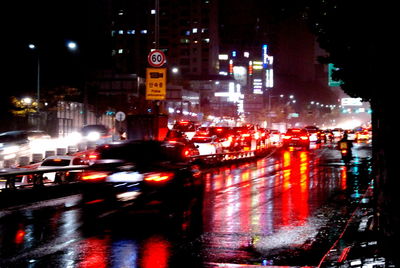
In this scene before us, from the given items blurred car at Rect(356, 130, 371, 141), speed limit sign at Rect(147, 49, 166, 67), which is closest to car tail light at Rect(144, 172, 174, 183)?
speed limit sign at Rect(147, 49, 166, 67)

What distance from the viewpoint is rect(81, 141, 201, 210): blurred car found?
13.6 meters

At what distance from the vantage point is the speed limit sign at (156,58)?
24.9 metres

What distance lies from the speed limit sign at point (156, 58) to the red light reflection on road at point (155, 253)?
15024mm

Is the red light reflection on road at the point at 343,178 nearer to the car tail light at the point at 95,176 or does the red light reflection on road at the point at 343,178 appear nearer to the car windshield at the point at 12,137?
the car tail light at the point at 95,176

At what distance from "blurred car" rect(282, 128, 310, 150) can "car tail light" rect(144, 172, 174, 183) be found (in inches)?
1549

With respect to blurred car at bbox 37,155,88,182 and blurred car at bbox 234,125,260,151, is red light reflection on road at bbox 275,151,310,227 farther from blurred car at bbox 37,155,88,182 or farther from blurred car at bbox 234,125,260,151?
blurred car at bbox 234,125,260,151

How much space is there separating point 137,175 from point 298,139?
4038 centimetres

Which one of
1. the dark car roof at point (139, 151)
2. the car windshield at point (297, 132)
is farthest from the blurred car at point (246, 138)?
the dark car roof at point (139, 151)

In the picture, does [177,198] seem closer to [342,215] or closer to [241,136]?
[342,215]

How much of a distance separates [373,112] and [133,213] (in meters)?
7.19

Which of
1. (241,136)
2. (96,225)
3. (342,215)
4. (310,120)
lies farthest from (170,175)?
(310,120)

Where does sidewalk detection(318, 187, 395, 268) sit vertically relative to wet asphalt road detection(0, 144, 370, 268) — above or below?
above

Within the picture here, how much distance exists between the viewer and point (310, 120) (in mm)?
170250

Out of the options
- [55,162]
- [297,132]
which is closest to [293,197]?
[55,162]
